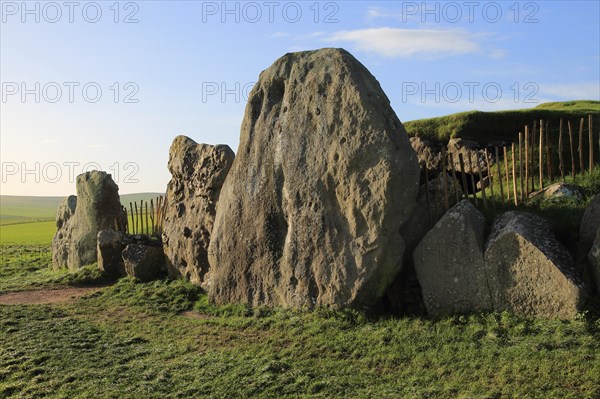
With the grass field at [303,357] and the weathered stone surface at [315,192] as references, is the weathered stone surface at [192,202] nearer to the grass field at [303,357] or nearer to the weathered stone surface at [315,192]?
the weathered stone surface at [315,192]

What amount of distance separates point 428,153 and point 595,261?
9281mm

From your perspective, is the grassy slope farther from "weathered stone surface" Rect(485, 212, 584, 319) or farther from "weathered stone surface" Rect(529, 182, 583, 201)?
"weathered stone surface" Rect(485, 212, 584, 319)

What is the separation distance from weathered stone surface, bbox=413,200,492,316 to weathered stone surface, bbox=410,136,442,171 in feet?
23.8

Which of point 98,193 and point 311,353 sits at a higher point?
point 98,193

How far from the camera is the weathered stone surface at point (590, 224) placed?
1307 centimetres

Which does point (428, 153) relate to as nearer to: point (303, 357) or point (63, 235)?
point (303, 357)

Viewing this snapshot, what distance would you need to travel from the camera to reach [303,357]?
12102 millimetres

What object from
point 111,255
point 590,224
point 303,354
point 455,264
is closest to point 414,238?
point 455,264

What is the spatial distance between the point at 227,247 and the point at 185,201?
4175 mm

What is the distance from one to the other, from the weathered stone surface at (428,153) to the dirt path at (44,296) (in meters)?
10.9

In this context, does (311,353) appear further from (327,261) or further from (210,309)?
(210,309)

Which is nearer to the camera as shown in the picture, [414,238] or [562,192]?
[414,238]

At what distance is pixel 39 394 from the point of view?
11.4 m

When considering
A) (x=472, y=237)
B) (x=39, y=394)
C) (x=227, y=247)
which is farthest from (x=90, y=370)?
(x=472, y=237)
